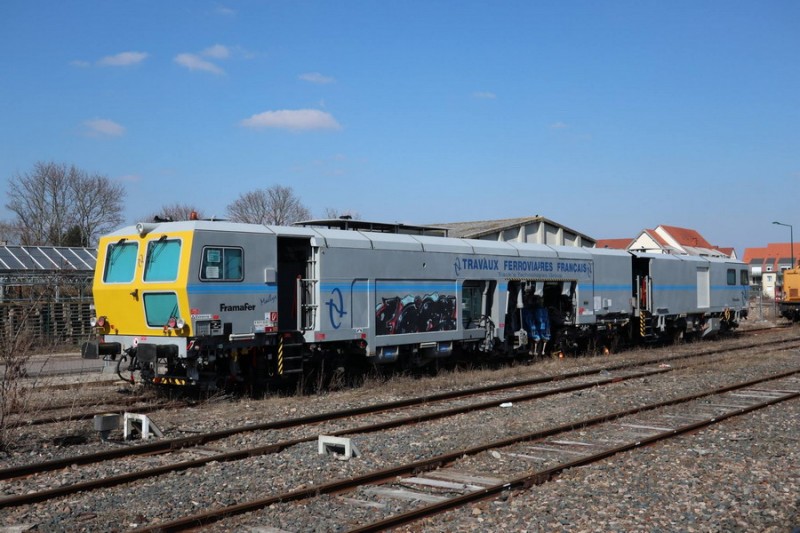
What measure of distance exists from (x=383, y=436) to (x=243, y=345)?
4045 mm

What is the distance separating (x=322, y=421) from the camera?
12.1 m

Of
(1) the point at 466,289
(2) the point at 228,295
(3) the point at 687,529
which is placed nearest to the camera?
(3) the point at 687,529

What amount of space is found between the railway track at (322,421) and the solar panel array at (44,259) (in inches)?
712

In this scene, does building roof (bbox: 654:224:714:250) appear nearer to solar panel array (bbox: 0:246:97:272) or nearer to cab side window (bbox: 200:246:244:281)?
solar panel array (bbox: 0:246:97:272)

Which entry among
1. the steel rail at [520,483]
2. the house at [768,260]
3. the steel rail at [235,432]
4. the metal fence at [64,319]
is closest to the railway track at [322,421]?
the steel rail at [235,432]

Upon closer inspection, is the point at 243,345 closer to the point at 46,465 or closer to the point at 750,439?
the point at 46,465

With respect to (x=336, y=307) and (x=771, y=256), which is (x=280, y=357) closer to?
(x=336, y=307)

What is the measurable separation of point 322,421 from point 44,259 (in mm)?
21695

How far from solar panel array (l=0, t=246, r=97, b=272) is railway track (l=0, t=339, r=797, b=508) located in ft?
59.3

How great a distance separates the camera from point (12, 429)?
11133mm

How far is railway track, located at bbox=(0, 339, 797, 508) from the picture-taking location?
819 centimetres

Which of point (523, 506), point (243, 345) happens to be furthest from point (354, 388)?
point (523, 506)

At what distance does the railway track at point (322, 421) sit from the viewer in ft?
26.9

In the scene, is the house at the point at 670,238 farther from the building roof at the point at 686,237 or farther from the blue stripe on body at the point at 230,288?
the blue stripe on body at the point at 230,288
